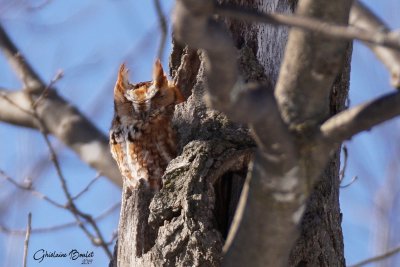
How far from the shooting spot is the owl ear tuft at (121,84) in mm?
3330

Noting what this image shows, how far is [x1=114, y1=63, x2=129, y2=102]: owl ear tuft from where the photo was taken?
3330mm

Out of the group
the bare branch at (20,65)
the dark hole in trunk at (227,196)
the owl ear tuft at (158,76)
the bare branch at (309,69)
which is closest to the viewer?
the bare branch at (309,69)

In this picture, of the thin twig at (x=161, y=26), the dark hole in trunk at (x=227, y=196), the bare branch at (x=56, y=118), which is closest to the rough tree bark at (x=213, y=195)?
the dark hole in trunk at (x=227, y=196)

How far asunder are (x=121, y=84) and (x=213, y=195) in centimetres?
113

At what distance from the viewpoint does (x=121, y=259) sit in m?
2.53

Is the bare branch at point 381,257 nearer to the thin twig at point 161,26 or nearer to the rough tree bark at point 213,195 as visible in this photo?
the rough tree bark at point 213,195

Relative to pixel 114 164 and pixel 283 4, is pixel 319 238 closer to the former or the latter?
pixel 283 4

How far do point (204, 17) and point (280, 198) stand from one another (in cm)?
51

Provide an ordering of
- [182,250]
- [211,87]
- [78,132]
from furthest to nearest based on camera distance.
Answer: [78,132] → [182,250] → [211,87]

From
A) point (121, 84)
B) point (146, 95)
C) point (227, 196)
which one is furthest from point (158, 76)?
Answer: point (227, 196)

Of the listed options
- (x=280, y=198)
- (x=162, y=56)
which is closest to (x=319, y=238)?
(x=280, y=198)

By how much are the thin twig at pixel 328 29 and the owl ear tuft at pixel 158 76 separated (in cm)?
186

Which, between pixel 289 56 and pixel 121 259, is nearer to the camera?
pixel 289 56

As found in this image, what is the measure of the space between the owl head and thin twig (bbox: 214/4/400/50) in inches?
67.9
